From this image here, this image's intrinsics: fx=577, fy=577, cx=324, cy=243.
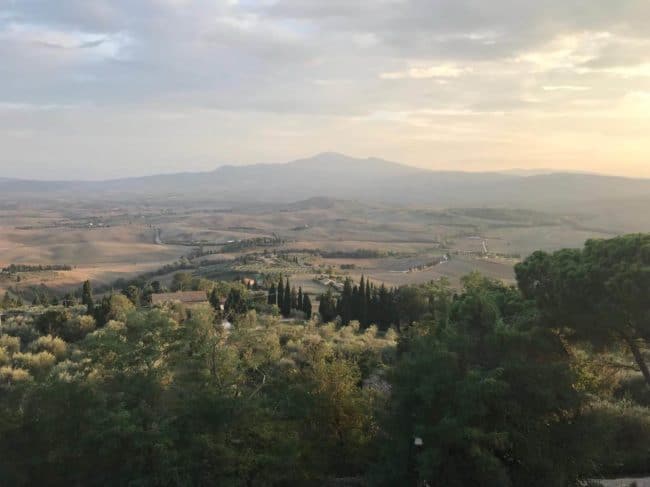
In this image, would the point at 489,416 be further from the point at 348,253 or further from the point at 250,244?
the point at 250,244

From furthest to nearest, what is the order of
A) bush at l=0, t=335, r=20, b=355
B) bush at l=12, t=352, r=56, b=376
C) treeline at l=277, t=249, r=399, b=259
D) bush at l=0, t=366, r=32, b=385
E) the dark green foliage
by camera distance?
treeline at l=277, t=249, r=399, b=259, the dark green foliage, bush at l=0, t=335, r=20, b=355, bush at l=12, t=352, r=56, b=376, bush at l=0, t=366, r=32, b=385

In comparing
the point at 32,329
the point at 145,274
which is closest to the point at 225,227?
the point at 145,274

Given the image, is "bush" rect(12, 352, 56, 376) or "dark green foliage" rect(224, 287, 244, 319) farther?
"dark green foliage" rect(224, 287, 244, 319)

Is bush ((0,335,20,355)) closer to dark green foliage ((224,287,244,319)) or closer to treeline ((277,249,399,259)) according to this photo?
dark green foliage ((224,287,244,319))

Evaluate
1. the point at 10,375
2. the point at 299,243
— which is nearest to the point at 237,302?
the point at 10,375

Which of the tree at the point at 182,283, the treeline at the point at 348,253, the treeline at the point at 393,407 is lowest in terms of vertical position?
the treeline at the point at 348,253

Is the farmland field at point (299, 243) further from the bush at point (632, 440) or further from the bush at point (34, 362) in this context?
the bush at point (632, 440)

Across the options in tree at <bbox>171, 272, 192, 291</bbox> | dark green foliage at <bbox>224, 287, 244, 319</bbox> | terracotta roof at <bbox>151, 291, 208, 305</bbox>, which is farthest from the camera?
tree at <bbox>171, 272, 192, 291</bbox>

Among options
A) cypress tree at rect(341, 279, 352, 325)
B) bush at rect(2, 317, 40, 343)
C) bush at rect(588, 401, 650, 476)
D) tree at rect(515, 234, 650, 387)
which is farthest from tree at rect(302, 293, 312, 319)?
tree at rect(515, 234, 650, 387)

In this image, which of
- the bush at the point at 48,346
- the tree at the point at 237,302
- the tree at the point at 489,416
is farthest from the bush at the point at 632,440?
the tree at the point at 237,302
